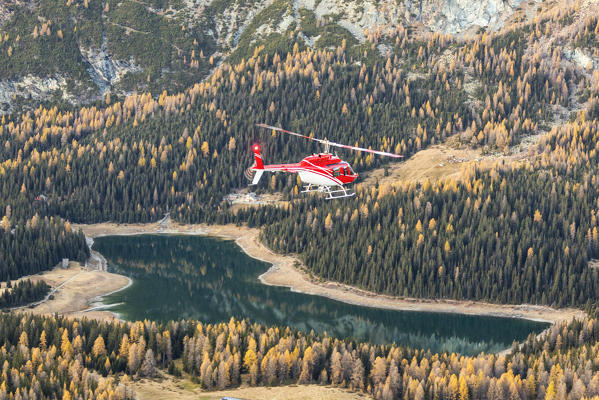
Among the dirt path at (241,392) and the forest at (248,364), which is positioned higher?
the forest at (248,364)

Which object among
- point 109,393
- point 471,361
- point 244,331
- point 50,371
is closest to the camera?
point 109,393

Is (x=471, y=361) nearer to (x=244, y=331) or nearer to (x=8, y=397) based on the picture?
(x=244, y=331)

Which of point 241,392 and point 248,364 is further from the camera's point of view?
point 248,364

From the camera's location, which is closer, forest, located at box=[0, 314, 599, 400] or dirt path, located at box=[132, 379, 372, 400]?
dirt path, located at box=[132, 379, 372, 400]

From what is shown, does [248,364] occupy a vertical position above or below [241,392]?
above

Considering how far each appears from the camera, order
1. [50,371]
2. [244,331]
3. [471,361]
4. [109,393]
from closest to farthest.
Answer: [109,393]
[50,371]
[471,361]
[244,331]

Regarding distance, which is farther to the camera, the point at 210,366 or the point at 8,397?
the point at 210,366

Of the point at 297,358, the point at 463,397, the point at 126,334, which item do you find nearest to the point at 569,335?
the point at 463,397

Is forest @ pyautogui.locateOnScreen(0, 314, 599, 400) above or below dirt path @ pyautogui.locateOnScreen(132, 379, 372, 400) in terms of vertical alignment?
above

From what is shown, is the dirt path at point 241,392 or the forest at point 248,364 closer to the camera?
the dirt path at point 241,392
